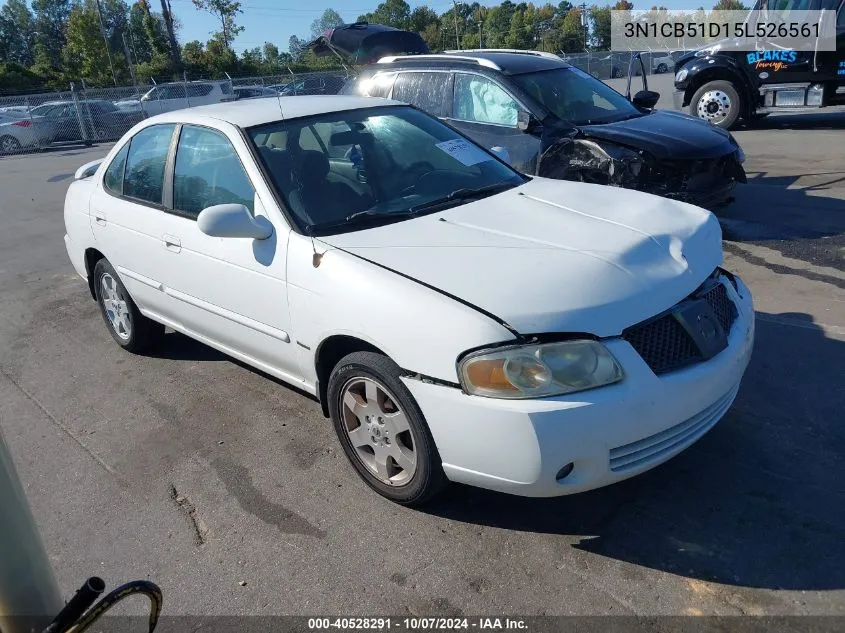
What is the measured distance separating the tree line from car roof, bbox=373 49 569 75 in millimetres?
33337

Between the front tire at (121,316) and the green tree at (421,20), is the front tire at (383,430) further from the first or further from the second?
the green tree at (421,20)

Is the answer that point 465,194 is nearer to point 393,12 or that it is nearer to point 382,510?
point 382,510

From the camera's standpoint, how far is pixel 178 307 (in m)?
4.22

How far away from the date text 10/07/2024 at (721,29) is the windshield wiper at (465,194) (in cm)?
1042

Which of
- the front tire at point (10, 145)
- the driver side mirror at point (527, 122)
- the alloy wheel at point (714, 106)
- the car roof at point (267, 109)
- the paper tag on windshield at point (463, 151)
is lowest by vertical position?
the front tire at point (10, 145)

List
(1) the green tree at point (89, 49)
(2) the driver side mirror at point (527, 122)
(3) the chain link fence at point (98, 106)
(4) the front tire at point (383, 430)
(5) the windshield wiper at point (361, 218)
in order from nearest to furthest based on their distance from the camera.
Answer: (4) the front tire at point (383, 430) < (5) the windshield wiper at point (361, 218) < (2) the driver side mirror at point (527, 122) < (3) the chain link fence at point (98, 106) < (1) the green tree at point (89, 49)

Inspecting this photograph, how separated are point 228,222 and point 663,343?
1932 millimetres

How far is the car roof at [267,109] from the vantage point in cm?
393

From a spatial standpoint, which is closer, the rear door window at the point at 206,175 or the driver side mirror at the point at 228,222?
the driver side mirror at the point at 228,222

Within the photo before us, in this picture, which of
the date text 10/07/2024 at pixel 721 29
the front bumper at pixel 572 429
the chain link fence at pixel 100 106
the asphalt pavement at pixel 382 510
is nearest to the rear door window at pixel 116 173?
the asphalt pavement at pixel 382 510

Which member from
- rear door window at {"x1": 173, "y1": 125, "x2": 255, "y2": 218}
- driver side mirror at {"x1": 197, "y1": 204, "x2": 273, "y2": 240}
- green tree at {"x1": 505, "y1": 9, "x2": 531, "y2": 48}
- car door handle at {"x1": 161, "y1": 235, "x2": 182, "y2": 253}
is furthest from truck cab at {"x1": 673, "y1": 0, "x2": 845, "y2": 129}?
green tree at {"x1": 505, "y1": 9, "x2": 531, "y2": 48}

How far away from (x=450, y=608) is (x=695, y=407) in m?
1.19

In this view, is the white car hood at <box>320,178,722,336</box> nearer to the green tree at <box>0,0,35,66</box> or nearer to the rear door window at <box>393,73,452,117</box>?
the rear door window at <box>393,73,452,117</box>

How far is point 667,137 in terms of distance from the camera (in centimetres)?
638
